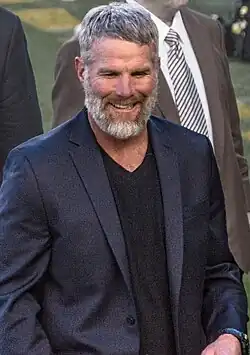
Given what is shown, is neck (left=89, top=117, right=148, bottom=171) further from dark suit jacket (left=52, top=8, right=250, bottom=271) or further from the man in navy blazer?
dark suit jacket (left=52, top=8, right=250, bottom=271)

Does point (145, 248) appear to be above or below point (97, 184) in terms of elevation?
below

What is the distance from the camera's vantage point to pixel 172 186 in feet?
7.77

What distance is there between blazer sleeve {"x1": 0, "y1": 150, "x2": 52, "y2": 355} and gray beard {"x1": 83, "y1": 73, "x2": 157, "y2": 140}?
20 centimetres

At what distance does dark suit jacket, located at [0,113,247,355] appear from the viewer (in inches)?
89.8

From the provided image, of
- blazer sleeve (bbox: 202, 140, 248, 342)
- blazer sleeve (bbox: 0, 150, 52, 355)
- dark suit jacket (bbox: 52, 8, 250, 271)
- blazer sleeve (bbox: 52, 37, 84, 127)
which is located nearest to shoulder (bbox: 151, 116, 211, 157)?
blazer sleeve (bbox: 202, 140, 248, 342)

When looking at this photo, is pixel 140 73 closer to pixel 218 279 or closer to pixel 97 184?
pixel 97 184

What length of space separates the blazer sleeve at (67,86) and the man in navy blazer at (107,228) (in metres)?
0.95

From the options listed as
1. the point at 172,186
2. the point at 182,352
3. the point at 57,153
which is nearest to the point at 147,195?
the point at 172,186

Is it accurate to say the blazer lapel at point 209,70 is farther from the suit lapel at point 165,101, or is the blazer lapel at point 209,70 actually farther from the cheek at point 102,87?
the cheek at point 102,87

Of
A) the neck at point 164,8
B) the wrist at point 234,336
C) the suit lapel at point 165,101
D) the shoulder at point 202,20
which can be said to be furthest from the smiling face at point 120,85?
the shoulder at point 202,20

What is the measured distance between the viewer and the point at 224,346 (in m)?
2.37

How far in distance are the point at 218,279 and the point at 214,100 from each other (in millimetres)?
1033

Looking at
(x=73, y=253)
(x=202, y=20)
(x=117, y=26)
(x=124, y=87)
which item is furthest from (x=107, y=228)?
(x=202, y=20)

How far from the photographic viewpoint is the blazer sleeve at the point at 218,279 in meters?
2.45
